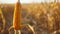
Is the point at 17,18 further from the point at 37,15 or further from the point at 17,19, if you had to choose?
the point at 37,15

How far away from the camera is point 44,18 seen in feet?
4.77

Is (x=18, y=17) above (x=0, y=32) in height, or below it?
above

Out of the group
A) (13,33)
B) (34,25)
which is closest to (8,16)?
(13,33)

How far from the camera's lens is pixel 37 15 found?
57.5 inches

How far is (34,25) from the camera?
1452mm

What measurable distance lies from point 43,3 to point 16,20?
0.33m

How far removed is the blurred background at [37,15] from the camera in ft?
4.73

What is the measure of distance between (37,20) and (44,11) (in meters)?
0.12

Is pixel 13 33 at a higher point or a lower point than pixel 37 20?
lower

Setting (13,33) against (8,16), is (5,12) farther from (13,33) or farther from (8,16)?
(13,33)

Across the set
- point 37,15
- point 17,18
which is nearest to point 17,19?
point 17,18

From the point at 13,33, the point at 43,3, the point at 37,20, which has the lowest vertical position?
the point at 13,33

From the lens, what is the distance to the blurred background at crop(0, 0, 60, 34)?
1442 millimetres

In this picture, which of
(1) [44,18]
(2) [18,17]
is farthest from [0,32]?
(1) [44,18]
